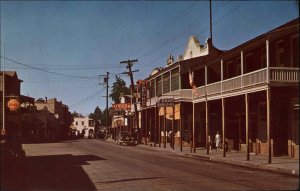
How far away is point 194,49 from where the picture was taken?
164 ft

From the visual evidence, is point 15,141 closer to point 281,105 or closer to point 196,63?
point 281,105

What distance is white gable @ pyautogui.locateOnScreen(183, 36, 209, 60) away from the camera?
4662cm

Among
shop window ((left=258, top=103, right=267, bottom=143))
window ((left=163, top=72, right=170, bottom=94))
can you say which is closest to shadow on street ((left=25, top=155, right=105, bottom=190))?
shop window ((left=258, top=103, right=267, bottom=143))

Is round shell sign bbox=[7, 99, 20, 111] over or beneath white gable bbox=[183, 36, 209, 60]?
beneath

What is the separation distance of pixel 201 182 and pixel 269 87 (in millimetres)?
11168

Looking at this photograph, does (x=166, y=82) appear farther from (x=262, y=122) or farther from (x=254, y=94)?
(x=262, y=122)

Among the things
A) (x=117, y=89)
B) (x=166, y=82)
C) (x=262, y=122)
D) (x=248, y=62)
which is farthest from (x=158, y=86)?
(x=117, y=89)

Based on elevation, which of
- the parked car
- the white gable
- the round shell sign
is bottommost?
the parked car

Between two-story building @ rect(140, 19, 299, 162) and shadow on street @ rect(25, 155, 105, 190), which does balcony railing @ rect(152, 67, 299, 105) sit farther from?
shadow on street @ rect(25, 155, 105, 190)

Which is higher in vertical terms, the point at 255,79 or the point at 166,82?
the point at 166,82

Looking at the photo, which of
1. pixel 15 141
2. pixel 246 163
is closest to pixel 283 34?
pixel 246 163

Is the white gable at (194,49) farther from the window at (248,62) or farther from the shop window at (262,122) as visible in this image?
the shop window at (262,122)

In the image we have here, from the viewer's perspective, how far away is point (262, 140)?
1144 inches

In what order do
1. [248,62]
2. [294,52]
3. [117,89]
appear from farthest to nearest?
1. [117,89]
2. [248,62]
3. [294,52]
